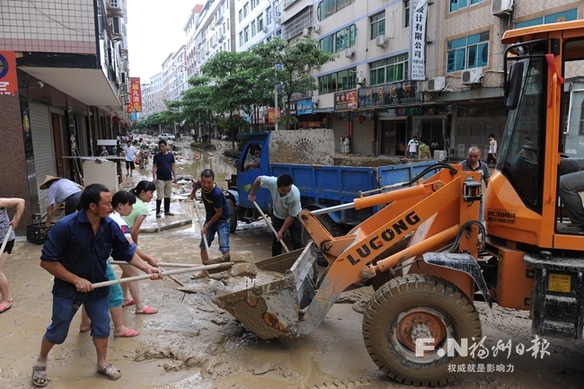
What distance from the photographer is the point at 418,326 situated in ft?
10.9

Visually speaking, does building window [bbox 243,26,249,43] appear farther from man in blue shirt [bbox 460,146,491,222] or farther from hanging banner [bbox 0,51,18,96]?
man in blue shirt [bbox 460,146,491,222]

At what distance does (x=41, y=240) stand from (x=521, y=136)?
7.51 meters

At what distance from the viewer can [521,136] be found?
3215 millimetres

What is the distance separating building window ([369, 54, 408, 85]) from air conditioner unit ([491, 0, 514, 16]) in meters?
5.61

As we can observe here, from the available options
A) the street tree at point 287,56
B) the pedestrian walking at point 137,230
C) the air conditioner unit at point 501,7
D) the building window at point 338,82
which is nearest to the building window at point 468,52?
the air conditioner unit at point 501,7

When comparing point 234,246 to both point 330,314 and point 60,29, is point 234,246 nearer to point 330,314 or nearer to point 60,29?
point 330,314

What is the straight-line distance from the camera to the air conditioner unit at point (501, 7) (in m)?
16.4

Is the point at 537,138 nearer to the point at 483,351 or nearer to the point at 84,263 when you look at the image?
the point at 483,351

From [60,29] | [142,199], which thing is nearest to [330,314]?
[142,199]

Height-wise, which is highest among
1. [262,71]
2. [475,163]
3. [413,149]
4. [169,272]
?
[262,71]

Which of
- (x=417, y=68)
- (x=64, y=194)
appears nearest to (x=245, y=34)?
(x=417, y=68)

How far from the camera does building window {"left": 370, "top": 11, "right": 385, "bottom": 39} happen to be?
2372 cm

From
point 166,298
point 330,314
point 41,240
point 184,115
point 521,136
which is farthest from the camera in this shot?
point 184,115

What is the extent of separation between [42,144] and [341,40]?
73.2ft
